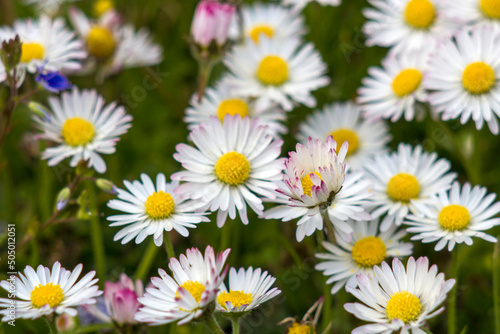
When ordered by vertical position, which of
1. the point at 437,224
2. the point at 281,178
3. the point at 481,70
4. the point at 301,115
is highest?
the point at 301,115

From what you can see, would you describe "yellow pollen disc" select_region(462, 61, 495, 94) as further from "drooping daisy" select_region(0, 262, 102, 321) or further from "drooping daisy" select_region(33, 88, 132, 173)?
"drooping daisy" select_region(0, 262, 102, 321)

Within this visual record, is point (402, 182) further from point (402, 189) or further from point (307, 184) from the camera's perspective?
point (307, 184)

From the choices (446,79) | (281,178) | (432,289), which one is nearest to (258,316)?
(281,178)

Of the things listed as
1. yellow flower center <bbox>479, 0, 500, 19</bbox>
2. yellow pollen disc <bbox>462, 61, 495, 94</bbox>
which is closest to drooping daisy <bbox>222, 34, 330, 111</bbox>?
yellow pollen disc <bbox>462, 61, 495, 94</bbox>

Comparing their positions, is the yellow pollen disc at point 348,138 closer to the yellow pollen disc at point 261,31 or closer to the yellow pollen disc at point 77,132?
the yellow pollen disc at point 261,31

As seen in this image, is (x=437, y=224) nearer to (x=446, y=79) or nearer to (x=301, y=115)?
(x=446, y=79)

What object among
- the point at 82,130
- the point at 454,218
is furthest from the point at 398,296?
the point at 82,130

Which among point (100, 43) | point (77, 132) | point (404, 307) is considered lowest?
point (404, 307)
